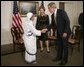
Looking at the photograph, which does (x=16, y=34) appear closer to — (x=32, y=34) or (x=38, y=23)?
(x=38, y=23)

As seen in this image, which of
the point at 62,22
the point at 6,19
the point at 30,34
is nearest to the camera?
the point at 62,22

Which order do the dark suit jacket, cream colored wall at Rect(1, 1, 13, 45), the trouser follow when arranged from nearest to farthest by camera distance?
the dark suit jacket < the trouser < cream colored wall at Rect(1, 1, 13, 45)

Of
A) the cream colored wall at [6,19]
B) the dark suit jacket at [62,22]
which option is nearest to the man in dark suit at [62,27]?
the dark suit jacket at [62,22]

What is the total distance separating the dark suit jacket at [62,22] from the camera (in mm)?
3691

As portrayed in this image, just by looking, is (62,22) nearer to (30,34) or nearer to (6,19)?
(30,34)

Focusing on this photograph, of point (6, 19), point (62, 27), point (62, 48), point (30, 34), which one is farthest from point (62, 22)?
Result: point (6, 19)

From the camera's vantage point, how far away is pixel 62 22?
3.78 m

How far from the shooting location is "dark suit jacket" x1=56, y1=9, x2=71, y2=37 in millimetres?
3691

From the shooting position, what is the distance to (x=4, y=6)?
233 inches

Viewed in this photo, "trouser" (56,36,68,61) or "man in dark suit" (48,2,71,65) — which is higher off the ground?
"man in dark suit" (48,2,71,65)

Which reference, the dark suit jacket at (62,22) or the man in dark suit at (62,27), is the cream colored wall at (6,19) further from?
the dark suit jacket at (62,22)

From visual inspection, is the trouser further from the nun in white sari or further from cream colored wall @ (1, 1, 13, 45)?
cream colored wall @ (1, 1, 13, 45)

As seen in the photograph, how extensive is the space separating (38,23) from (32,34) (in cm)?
107

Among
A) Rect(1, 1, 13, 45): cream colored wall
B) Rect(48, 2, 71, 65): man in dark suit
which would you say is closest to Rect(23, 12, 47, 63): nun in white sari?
Rect(48, 2, 71, 65): man in dark suit
